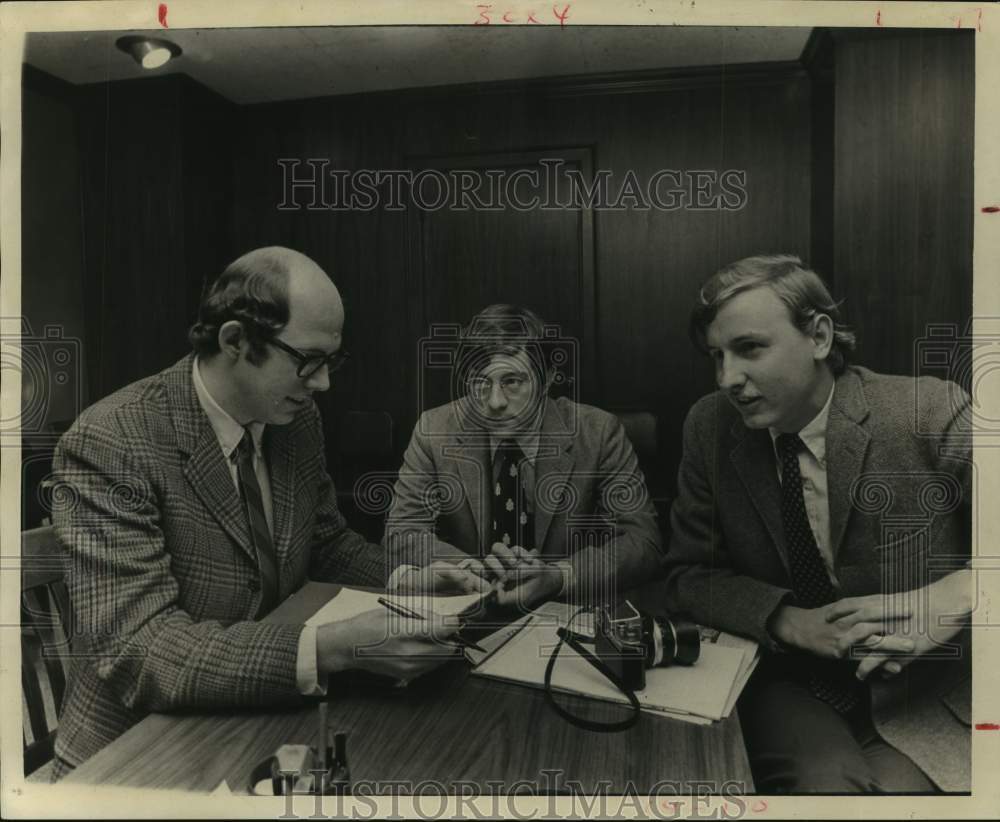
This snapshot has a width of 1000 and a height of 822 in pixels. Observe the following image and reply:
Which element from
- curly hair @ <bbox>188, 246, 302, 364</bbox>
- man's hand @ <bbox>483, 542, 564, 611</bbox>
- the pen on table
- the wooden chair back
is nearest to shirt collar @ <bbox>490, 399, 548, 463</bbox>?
man's hand @ <bbox>483, 542, 564, 611</bbox>

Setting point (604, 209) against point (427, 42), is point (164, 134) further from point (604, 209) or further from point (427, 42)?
point (604, 209)

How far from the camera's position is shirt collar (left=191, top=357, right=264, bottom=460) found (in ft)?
3.34

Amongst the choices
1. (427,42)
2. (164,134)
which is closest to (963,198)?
(427,42)

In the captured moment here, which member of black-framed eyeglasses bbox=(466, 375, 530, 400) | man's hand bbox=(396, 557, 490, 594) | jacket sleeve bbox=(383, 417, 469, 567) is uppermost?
black-framed eyeglasses bbox=(466, 375, 530, 400)

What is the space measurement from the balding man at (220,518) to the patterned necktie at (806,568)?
0.46m

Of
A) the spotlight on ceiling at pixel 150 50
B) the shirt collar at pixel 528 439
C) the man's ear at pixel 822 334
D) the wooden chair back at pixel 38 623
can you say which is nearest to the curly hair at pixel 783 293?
the man's ear at pixel 822 334

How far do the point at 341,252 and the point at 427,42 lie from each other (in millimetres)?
328

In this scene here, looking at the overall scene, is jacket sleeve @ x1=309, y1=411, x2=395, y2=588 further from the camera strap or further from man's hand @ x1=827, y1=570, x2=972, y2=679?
man's hand @ x1=827, y1=570, x2=972, y2=679

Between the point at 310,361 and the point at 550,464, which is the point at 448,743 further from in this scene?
the point at 310,361

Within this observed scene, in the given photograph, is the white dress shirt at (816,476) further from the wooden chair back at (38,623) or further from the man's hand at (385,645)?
the wooden chair back at (38,623)

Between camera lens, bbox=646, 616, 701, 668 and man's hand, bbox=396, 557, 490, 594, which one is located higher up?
man's hand, bbox=396, 557, 490, 594

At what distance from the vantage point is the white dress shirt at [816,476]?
3.39ft

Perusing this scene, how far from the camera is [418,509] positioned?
1.05m

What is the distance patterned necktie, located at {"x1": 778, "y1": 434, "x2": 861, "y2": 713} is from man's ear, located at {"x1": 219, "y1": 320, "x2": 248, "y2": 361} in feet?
2.56
